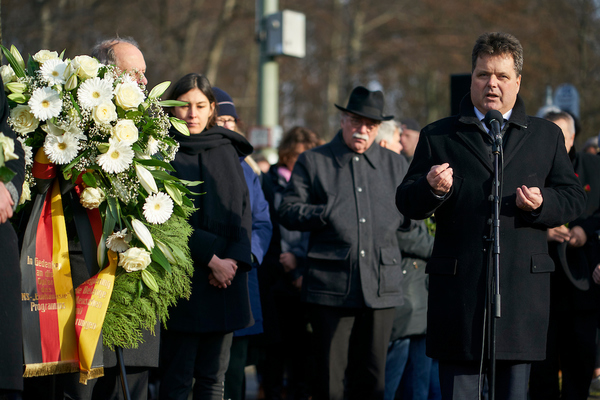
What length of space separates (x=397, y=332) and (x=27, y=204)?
322 centimetres

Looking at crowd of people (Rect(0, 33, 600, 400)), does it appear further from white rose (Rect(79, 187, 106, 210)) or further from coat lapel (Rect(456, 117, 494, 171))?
white rose (Rect(79, 187, 106, 210))

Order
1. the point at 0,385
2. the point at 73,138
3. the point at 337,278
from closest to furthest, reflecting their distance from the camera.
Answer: the point at 0,385 < the point at 73,138 < the point at 337,278

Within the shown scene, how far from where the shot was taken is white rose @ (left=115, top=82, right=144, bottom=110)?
3539 millimetres

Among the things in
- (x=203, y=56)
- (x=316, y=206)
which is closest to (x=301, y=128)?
(x=316, y=206)

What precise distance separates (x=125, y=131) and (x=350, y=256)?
7.03 feet

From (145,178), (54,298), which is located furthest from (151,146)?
(54,298)

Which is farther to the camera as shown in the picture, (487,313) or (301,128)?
(301,128)

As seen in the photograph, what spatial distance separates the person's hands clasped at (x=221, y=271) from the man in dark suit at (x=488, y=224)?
48.1 inches

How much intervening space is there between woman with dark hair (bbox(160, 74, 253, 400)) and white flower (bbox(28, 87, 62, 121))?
3.68ft

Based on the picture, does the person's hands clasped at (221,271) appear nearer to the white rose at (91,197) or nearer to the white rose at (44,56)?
the white rose at (91,197)

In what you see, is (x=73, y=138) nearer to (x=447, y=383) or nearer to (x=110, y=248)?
(x=110, y=248)

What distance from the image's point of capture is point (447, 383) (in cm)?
379

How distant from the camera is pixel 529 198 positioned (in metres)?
3.56

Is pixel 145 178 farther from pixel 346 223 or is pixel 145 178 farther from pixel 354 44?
pixel 354 44
